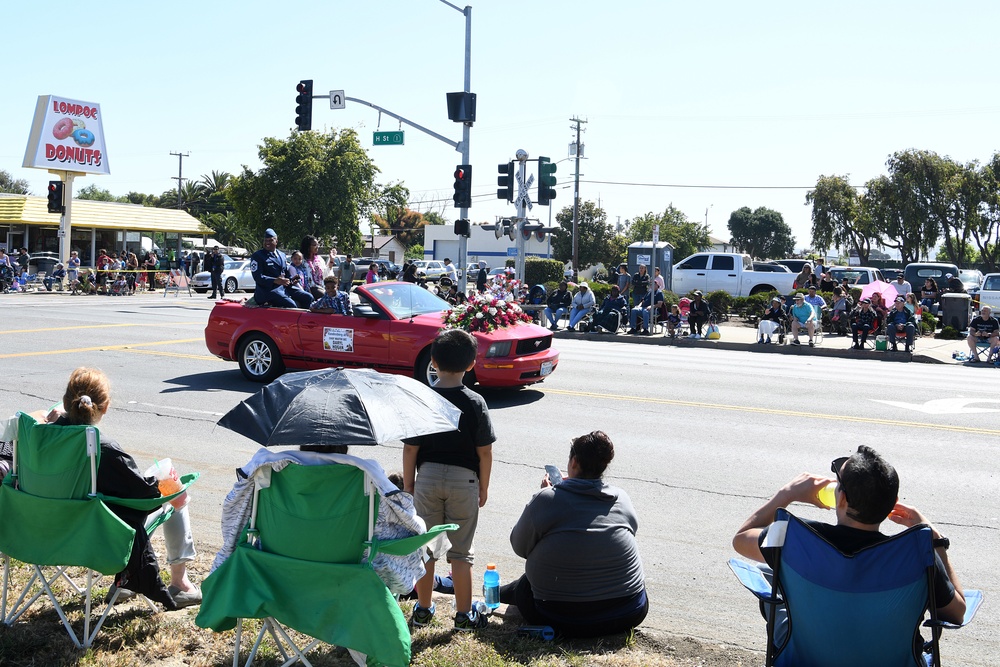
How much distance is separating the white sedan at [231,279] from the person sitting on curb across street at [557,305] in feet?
62.0

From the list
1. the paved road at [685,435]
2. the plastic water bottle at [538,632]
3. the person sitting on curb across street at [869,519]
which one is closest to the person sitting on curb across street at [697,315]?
the paved road at [685,435]

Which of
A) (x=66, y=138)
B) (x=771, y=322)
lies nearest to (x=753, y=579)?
(x=771, y=322)

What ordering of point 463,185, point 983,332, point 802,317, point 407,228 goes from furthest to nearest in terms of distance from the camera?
point 407,228 → point 463,185 → point 802,317 → point 983,332

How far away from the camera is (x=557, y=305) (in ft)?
81.4

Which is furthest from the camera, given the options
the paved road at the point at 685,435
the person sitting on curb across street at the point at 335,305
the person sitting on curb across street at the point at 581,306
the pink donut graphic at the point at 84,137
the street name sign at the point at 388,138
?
the pink donut graphic at the point at 84,137

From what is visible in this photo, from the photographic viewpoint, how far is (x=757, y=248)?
10362 cm

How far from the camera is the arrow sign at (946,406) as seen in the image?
11734mm

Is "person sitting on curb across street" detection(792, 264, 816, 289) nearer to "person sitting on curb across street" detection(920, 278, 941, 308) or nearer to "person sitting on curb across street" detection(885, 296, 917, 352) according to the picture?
"person sitting on curb across street" detection(920, 278, 941, 308)

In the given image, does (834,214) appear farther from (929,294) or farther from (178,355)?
(178,355)

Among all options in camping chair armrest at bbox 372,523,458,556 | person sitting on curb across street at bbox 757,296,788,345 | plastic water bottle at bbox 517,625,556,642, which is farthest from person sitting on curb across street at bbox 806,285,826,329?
camping chair armrest at bbox 372,523,458,556

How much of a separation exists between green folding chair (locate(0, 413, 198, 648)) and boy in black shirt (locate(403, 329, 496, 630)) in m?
1.28

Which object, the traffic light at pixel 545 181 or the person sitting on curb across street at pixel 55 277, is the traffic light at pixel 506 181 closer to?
the traffic light at pixel 545 181

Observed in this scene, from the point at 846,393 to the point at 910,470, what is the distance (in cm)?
495

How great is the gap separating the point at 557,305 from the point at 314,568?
842 inches
